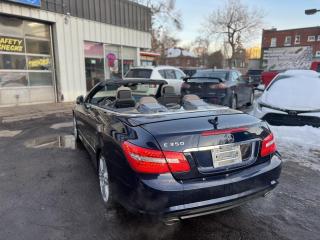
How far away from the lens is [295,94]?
655 centimetres

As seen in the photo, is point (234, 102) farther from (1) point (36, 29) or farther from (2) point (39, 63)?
(1) point (36, 29)

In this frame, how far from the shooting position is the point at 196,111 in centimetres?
309

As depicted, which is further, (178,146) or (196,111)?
(196,111)

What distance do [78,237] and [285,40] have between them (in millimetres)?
55550

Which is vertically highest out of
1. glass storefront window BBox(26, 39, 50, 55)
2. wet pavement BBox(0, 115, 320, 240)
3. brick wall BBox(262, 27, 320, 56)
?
brick wall BBox(262, 27, 320, 56)

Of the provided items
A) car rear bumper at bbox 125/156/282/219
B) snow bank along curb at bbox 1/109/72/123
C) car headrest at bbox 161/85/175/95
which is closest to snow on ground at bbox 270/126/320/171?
car headrest at bbox 161/85/175/95

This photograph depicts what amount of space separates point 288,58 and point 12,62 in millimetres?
36471

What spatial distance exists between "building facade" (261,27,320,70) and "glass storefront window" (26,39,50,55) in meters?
33.5

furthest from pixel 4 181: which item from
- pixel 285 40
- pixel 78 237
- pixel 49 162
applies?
pixel 285 40

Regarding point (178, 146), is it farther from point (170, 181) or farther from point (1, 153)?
point (1, 153)

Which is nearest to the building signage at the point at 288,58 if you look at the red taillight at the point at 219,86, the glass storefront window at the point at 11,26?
the red taillight at the point at 219,86

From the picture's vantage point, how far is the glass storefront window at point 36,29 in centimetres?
1199

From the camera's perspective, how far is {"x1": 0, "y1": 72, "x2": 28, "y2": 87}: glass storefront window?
11266 millimetres

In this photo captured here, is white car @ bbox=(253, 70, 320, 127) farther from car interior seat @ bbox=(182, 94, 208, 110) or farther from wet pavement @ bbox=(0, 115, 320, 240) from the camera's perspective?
car interior seat @ bbox=(182, 94, 208, 110)
